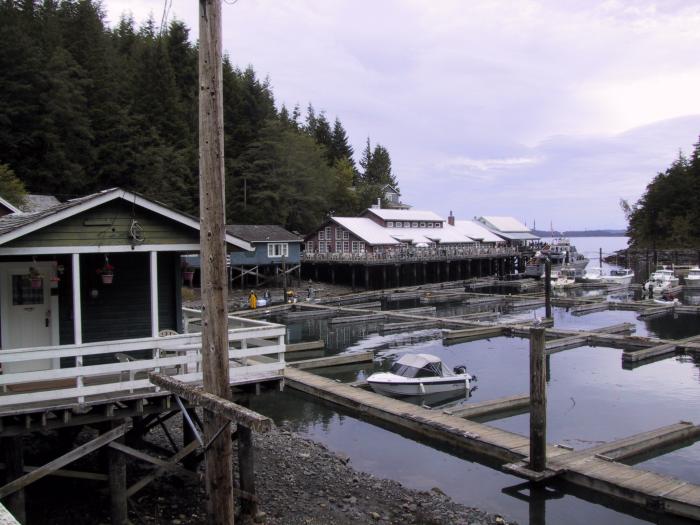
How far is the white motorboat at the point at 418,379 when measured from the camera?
20047mm

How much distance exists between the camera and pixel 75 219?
9992 millimetres

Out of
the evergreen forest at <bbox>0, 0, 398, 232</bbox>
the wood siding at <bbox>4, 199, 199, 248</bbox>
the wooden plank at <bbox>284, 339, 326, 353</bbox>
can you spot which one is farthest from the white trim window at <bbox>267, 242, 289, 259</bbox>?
the wood siding at <bbox>4, 199, 199, 248</bbox>

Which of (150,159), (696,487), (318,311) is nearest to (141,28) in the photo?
(150,159)

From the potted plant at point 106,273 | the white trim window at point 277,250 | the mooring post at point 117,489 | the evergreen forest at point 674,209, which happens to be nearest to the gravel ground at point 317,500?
the mooring post at point 117,489

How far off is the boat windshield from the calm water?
113 centimetres

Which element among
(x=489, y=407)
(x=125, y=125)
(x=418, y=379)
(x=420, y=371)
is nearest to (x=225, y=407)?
(x=489, y=407)

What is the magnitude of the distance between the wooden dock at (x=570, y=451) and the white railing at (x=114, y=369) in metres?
6.33

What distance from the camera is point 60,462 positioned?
8.33m

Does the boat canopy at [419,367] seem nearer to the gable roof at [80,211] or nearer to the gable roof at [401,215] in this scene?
the gable roof at [80,211]

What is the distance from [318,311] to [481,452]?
27989 mm

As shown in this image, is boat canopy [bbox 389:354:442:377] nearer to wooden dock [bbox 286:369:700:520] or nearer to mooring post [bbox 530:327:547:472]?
wooden dock [bbox 286:369:700:520]

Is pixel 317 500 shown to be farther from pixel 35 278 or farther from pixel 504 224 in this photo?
pixel 504 224

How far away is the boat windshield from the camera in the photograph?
20516 millimetres

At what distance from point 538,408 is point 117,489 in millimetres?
8445
